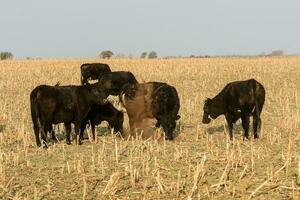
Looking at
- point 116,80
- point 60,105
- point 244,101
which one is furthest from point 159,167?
point 116,80

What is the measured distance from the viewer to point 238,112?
11.6m

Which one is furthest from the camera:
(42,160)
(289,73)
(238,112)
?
(289,73)

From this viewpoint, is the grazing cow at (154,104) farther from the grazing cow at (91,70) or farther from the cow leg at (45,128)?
the grazing cow at (91,70)

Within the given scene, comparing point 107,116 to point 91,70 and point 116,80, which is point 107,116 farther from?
point 91,70

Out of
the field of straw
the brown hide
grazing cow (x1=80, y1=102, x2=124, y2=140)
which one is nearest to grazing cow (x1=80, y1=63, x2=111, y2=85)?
the field of straw

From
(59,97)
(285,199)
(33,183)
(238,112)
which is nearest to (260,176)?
(285,199)

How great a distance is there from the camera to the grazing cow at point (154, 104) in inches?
447

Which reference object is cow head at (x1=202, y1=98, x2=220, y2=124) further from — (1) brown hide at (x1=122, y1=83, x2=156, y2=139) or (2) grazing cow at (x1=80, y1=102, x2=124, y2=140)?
(2) grazing cow at (x1=80, y1=102, x2=124, y2=140)

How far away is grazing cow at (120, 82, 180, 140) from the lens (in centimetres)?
1135

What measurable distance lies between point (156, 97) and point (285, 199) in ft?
17.7

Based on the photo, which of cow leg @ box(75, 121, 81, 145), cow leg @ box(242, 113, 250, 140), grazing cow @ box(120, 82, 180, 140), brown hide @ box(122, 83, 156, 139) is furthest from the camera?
brown hide @ box(122, 83, 156, 139)

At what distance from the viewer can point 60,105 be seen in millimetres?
10898

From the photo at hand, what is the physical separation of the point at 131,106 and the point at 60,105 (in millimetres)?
1842

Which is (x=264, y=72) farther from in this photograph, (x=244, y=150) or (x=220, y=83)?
(x=244, y=150)
